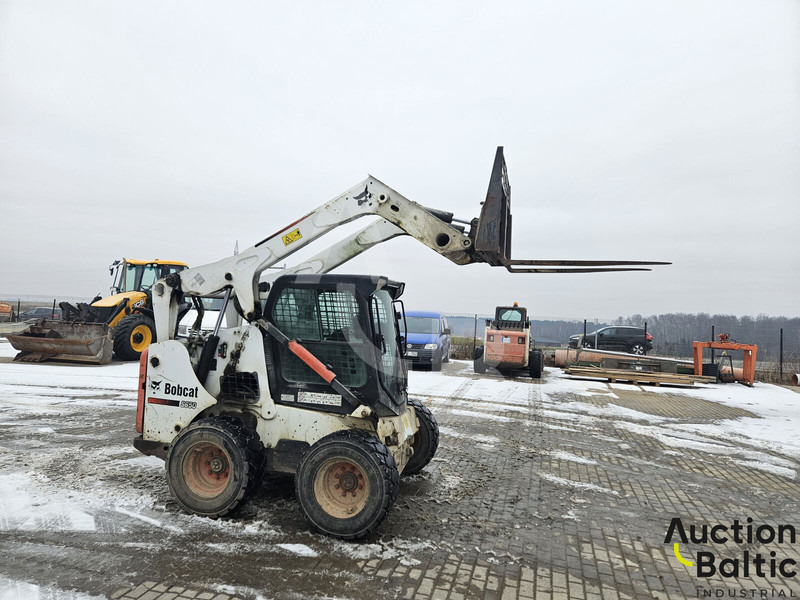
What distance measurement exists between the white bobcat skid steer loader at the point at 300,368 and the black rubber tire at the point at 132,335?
34.9 ft

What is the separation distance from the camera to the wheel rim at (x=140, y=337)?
1466 centimetres

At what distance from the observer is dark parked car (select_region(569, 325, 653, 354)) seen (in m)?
24.3

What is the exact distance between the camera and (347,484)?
4.15m

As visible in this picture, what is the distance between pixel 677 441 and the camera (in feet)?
26.7

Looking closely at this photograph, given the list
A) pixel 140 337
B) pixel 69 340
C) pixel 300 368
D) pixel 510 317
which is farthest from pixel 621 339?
pixel 300 368

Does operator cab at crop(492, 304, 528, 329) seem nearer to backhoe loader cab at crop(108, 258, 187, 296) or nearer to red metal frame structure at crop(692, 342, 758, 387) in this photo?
red metal frame structure at crop(692, 342, 758, 387)

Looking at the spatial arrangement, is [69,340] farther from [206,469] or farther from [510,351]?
[510,351]

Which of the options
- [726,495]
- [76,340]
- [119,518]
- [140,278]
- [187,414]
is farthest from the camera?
[140,278]

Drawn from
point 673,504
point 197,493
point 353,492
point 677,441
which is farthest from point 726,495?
point 197,493

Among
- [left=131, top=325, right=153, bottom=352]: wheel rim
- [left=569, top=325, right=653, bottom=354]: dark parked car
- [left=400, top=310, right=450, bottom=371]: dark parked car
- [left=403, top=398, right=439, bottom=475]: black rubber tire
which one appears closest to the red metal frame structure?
A: [left=569, top=325, right=653, bottom=354]: dark parked car

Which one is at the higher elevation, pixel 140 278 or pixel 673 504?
pixel 140 278

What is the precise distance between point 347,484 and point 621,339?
23.4m

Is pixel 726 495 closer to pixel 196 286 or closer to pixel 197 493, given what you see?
pixel 197 493

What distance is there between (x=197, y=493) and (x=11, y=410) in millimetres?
5785
